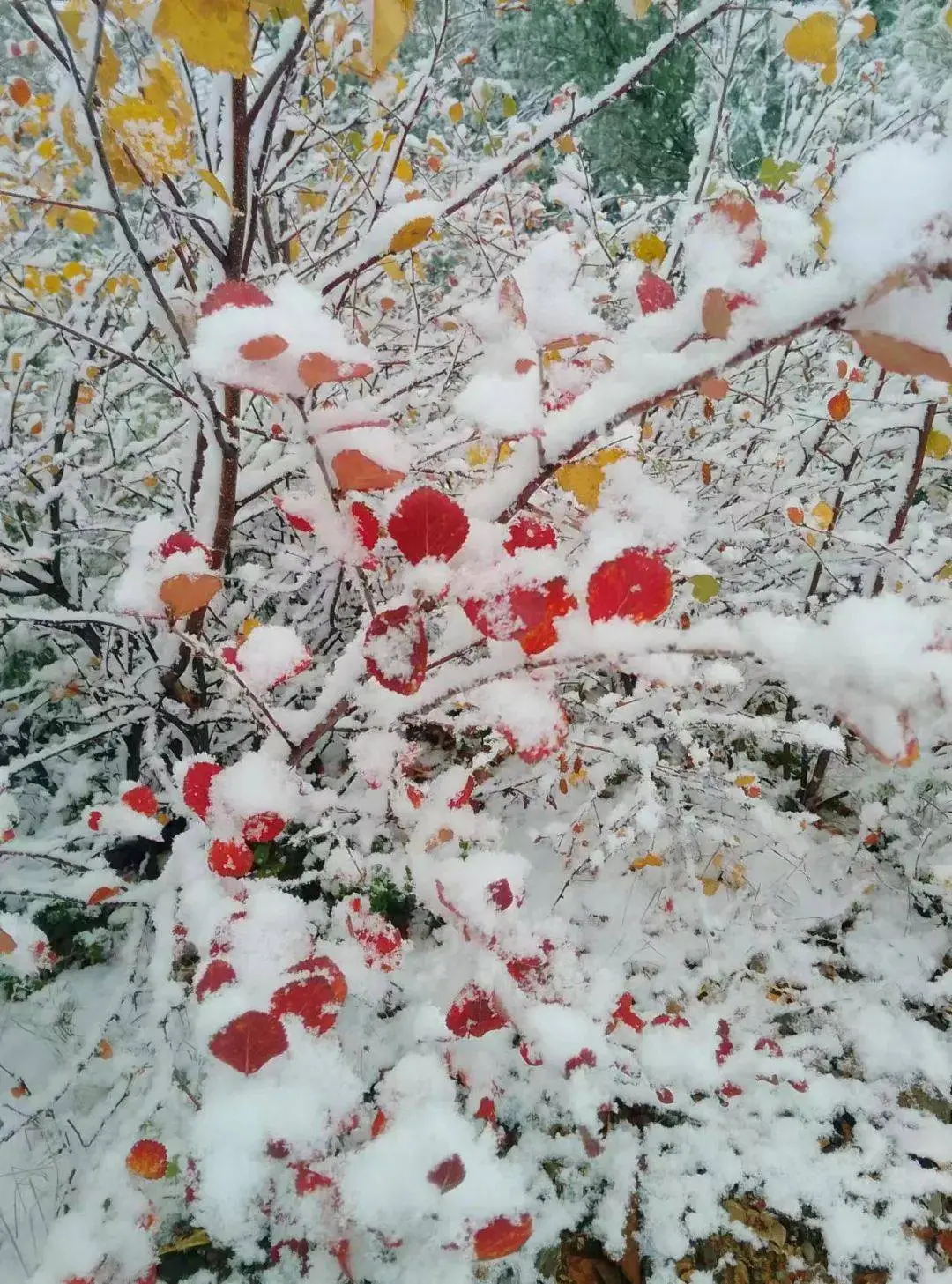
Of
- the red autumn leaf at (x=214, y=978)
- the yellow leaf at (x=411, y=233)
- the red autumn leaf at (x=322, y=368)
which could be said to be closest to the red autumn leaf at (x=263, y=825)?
the red autumn leaf at (x=214, y=978)

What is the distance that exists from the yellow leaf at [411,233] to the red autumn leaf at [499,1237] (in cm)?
156

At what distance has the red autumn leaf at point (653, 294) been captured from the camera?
0.79 m

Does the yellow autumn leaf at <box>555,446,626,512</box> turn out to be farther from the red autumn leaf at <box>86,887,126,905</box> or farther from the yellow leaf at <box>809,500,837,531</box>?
the red autumn leaf at <box>86,887,126,905</box>

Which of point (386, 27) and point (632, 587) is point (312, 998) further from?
point (386, 27)

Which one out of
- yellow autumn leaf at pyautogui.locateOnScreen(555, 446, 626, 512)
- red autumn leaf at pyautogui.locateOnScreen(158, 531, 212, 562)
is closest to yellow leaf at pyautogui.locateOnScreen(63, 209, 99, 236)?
red autumn leaf at pyautogui.locateOnScreen(158, 531, 212, 562)

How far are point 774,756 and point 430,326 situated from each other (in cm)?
244

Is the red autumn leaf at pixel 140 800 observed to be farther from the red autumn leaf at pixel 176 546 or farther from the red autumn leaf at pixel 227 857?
the red autumn leaf at pixel 176 546

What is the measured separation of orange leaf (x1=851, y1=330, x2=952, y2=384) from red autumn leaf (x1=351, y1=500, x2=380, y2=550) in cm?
55

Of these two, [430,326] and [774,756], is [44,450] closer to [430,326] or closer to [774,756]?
[430,326]

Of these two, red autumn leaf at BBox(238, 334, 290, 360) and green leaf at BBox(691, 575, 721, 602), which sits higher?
green leaf at BBox(691, 575, 721, 602)

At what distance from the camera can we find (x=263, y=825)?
96 centimetres


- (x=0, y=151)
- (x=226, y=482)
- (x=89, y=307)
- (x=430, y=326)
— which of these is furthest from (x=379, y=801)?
(x=0, y=151)

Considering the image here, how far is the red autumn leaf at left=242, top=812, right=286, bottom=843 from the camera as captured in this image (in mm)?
949

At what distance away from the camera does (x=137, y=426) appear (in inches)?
140
